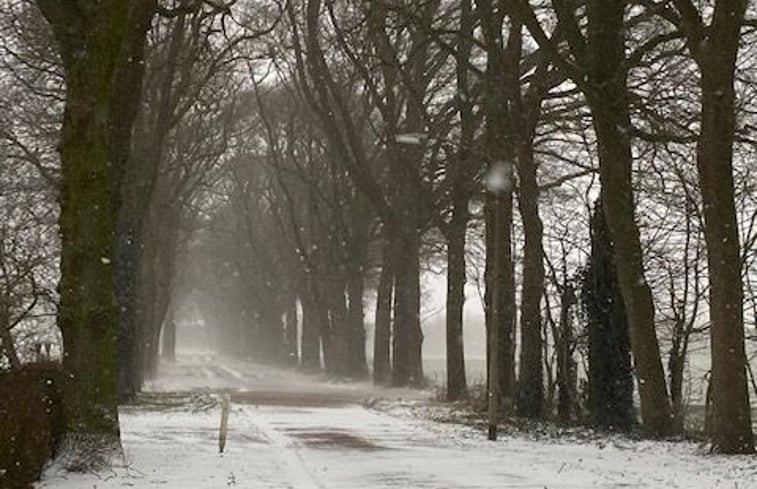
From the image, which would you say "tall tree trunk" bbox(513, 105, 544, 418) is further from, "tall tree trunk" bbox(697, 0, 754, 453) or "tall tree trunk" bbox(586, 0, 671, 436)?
"tall tree trunk" bbox(697, 0, 754, 453)

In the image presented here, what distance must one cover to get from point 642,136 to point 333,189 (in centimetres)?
2243

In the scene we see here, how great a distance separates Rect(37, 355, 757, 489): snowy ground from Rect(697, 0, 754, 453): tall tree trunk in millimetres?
769

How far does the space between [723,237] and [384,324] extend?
2345 centimetres

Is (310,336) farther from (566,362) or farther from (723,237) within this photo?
(723,237)

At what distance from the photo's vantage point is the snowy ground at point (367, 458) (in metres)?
12.8

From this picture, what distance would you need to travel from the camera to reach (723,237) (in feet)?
53.2

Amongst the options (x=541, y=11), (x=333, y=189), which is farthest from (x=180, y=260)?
(x=541, y=11)

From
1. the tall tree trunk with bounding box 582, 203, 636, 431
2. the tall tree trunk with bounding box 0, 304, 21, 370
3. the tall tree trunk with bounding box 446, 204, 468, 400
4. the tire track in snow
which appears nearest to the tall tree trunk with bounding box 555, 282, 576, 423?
the tall tree trunk with bounding box 582, 203, 636, 431

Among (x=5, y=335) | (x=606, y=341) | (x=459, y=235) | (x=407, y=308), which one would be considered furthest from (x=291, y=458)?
(x=407, y=308)

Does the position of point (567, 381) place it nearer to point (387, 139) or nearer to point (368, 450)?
point (368, 450)

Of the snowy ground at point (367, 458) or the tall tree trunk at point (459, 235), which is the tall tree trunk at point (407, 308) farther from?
the snowy ground at point (367, 458)

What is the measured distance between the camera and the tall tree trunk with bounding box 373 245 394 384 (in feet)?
126

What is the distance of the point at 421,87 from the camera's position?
110 ft

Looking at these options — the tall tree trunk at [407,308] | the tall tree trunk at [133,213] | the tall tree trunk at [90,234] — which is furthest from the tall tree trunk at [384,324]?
the tall tree trunk at [90,234]
